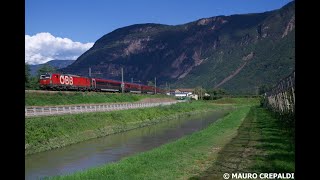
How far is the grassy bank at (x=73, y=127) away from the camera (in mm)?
22906

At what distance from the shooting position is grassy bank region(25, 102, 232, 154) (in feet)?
75.2

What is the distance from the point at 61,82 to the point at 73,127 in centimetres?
2286

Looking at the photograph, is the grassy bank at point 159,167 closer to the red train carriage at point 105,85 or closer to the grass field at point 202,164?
the grass field at point 202,164

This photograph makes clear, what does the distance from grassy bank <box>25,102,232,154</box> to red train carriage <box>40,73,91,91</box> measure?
11100 mm

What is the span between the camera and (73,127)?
1139 inches

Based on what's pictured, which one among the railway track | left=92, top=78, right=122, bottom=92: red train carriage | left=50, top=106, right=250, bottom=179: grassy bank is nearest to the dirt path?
Answer: left=50, top=106, right=250, bottom=179: grassy bank

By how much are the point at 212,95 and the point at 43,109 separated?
96024 mm

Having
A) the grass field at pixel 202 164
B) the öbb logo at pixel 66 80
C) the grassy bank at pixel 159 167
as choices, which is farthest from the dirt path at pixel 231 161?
the öbb logo at pixel 66 80

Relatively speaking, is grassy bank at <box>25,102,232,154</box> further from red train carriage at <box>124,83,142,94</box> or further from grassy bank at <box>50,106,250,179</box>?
red train carriage at <box>124,83,142,94</box>

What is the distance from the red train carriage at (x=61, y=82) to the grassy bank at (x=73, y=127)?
1110 cm

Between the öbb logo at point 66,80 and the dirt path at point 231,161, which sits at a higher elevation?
the öbb logo at point 66,80
